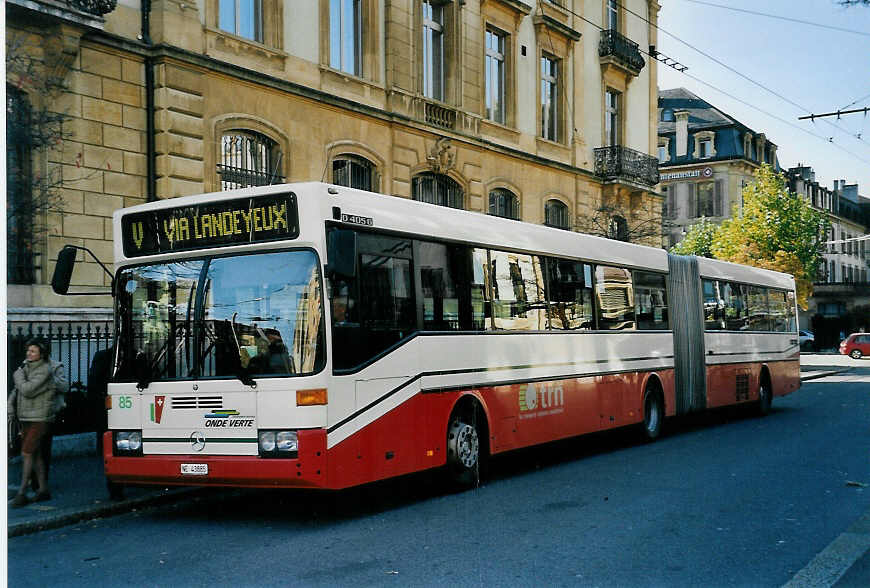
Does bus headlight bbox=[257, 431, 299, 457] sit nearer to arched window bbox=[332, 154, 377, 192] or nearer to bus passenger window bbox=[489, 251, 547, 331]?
bus passenger window bbox=[489, 251, 547, 331]

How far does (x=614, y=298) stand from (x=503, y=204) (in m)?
11.8

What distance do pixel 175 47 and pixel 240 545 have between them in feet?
35.1

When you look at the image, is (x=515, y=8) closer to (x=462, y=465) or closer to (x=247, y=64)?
(x=247, y=64)

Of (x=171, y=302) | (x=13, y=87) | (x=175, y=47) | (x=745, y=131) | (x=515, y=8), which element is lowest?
(x=171, y=302)

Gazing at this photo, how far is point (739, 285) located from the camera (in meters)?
20.9

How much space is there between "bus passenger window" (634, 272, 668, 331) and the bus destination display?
839 centimetres

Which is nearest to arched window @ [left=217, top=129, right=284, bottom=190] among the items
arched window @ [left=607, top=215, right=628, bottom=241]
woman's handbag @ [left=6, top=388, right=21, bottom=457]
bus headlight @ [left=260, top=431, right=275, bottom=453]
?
woman's handbag @ [left=6, top=388, right=21, bottom=457]

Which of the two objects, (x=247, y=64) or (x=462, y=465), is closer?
(x=462, y=465)

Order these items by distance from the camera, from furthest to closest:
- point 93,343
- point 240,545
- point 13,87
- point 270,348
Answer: point 93,343 < point 13,87 < point 270,348 < point 240,545

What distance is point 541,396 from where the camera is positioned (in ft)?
43.1

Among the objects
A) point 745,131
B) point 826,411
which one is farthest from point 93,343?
point 745,131

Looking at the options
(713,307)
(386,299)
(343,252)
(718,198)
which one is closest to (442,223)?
(386,299)

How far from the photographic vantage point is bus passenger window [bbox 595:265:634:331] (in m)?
15.1

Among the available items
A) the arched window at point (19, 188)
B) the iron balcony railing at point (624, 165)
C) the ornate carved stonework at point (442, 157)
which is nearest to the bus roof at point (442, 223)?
the arched window at point (19, 188)
